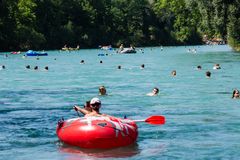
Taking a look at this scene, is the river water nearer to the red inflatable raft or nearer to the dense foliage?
the red inflatable raft

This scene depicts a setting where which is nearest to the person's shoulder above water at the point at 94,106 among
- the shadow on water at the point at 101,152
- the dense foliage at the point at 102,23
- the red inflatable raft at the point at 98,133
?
the red inflatable raft at the point at 98,133

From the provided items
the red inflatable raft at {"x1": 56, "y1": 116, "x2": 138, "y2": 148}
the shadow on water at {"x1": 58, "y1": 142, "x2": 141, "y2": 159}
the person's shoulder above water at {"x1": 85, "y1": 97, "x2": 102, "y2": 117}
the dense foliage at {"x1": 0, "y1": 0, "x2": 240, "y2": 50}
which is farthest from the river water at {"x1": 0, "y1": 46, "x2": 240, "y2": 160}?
the dense foliage at {"x1": 0, "y1": 0, "x2": 240, "y2": 50}

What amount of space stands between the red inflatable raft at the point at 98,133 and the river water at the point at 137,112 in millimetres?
234

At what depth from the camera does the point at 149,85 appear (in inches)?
1495

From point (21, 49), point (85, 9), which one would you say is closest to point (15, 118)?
point (21, 49)

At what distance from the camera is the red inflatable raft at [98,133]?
1576 centimetres

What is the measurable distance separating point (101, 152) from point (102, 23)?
441 feet

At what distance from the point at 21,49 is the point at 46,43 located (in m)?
13.6

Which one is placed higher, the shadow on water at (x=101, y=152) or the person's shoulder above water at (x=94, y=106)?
the person's shoulder above water at (x=94, y=106)

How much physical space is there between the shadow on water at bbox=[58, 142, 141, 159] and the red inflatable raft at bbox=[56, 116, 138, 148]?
0.42ft

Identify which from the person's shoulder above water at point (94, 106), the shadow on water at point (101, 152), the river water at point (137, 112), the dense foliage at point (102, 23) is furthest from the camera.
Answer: the dense foliage at point (102, 23)

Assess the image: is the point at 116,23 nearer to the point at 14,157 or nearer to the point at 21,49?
the point at 21,49

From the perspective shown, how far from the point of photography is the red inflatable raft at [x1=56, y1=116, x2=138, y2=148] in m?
15.8

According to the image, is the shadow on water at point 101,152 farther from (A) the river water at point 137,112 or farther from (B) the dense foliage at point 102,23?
(B) the dense foliage at point 102,23
